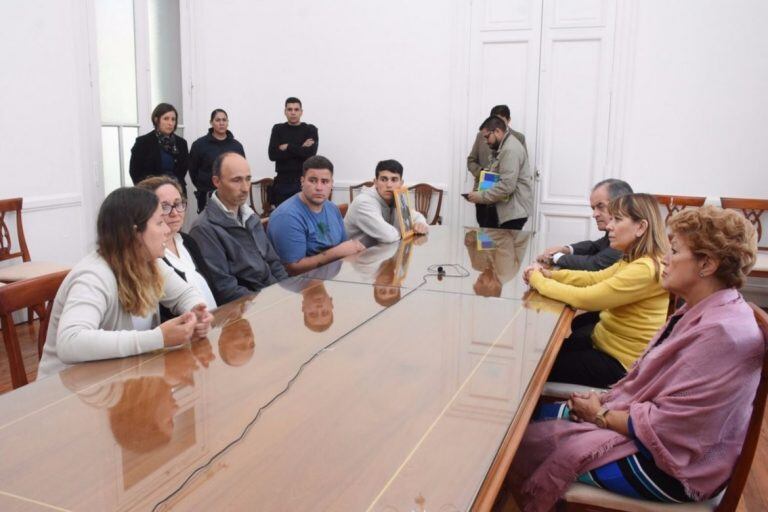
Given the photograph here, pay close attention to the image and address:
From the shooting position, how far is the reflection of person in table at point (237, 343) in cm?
175

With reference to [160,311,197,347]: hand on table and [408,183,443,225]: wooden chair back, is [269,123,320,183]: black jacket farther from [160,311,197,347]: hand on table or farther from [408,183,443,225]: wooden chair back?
[160,311,197,347]: hand on table

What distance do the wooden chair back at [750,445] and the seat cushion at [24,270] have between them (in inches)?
135

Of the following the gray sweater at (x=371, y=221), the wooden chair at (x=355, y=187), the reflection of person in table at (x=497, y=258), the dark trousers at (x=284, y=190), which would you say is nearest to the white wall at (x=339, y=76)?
the wooden chair at (x=355, y=187)

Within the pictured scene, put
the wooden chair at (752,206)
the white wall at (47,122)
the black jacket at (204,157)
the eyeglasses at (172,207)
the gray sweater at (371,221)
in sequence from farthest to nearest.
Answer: the black jacket at (204,157), the wooden chair at (752,206), the white wall at (47,122), the gray sweater at (371,221), the eyeglasses at (172,207)

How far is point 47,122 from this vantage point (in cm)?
445

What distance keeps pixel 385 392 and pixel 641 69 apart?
4602 mm

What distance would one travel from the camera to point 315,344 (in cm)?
187

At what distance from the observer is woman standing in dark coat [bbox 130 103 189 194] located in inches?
201

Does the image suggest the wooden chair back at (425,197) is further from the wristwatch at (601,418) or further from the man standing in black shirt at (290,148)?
the wristwatch at (601,418)

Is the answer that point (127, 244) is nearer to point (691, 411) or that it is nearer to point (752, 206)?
point (691, 411)

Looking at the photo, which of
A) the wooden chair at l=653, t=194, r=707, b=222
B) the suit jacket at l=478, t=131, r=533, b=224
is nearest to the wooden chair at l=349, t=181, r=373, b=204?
the suit jacket at l=478, t=131, r=533, b=224

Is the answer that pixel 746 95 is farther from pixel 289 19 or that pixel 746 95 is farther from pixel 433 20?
pixel 289 19

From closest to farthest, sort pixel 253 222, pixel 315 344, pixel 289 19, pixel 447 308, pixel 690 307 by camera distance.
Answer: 1. pixel 690 307
2. pixel 315 344
3. pixel 447 308
4. pixel 253 222
5. pixel 289 19

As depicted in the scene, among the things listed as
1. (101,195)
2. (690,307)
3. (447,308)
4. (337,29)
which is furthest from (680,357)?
(337,29)
